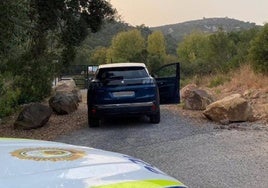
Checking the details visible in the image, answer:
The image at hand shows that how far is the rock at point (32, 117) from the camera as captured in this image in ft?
39.8

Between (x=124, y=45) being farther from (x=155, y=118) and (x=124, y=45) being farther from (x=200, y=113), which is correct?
(x=155, y=118)

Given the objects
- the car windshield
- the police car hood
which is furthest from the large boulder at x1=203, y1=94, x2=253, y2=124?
the police car hood

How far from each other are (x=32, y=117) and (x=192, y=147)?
471 centimetres

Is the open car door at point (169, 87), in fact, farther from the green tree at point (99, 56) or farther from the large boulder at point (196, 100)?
the green tree at point (99, 56)

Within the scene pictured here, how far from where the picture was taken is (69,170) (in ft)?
7.48

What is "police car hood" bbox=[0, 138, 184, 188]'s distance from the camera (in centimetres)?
209

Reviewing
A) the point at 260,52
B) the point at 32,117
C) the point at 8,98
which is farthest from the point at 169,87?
the point at 260,52

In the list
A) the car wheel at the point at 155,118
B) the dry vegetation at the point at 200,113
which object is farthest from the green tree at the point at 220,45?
the car wheel at the point at 155,118

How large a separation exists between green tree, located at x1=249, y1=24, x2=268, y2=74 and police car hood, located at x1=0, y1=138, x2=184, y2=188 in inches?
695

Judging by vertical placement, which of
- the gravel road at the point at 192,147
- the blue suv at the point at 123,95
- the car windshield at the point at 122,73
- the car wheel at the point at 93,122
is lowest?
the gravel road at the point at 192,147

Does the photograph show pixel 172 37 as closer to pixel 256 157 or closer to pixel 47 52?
pixel 47 52

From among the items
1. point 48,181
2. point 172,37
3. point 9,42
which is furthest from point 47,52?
point 172,37

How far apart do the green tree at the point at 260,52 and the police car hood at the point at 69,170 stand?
57.9 ft

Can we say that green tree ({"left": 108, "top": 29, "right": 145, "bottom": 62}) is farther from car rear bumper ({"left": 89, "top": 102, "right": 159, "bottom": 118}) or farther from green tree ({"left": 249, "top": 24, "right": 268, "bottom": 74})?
car rear bumper ({"left": 89, "top": 102, "right": 159, "bottom": 118})
